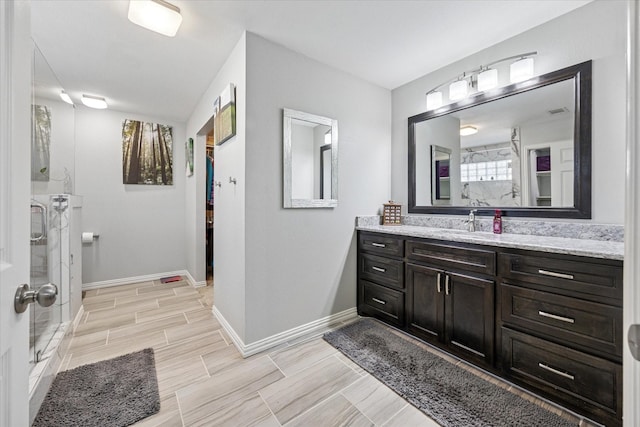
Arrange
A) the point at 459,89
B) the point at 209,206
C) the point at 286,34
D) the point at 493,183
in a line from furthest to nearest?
the point at 209,206 → the point at 459,89 → the point at 493,183 → the point at 286,34

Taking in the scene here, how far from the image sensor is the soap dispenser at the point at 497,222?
6.93ft

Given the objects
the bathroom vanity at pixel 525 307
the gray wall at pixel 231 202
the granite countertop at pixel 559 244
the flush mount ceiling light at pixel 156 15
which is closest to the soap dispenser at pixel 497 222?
the granite countertop at pixel 559 244

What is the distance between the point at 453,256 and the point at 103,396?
94.4 inches

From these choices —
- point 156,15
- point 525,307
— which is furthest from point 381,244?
point 156,15

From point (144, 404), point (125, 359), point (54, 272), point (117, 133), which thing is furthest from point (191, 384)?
point (117, 133)

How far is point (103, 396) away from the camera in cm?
157

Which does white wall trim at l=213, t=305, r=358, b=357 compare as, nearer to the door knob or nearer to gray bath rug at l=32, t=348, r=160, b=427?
gray bath rug at l=32, t=348, r=160, b=427

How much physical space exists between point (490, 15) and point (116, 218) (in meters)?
4.62

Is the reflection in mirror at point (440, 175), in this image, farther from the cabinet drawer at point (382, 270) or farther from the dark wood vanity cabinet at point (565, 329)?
the dark wood vanity cabinet at point (565, 329)

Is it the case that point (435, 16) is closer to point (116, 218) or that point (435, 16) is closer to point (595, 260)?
point (595, 260)

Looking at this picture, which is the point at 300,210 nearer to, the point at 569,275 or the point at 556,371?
the point at 569,275

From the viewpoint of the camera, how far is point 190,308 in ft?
9.52

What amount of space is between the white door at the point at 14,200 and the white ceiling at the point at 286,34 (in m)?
1.47

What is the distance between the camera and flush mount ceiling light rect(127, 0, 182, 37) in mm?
1640
